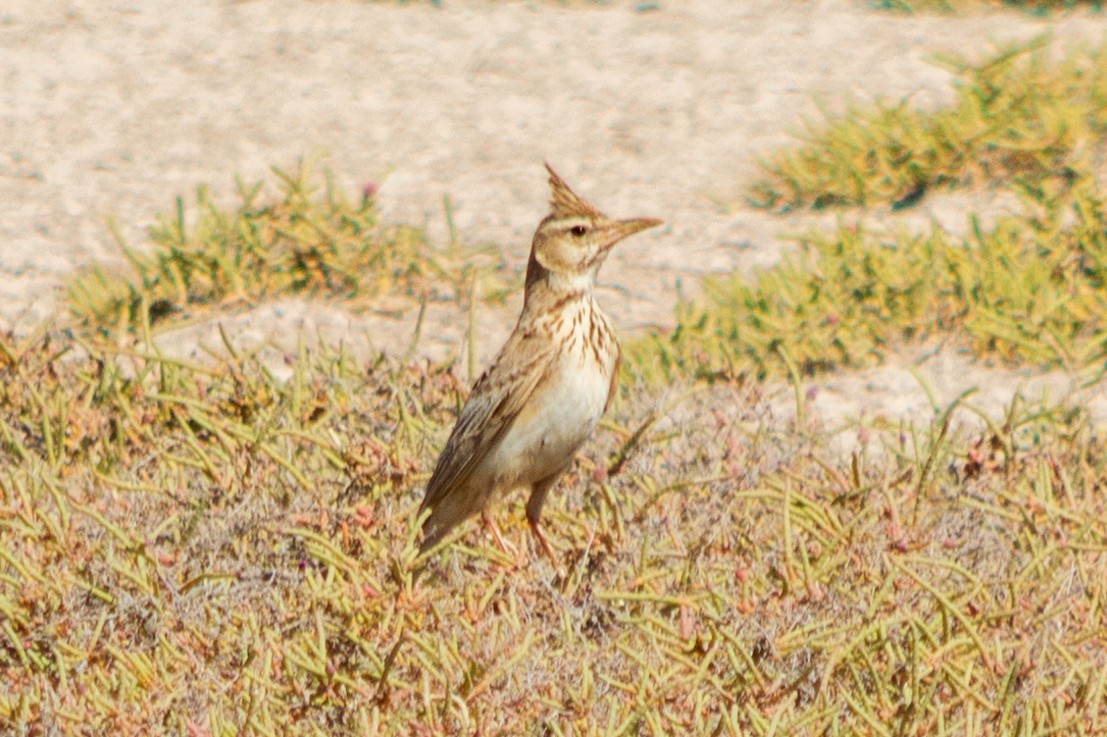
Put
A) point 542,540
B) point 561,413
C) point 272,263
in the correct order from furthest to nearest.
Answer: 1. point 272,263
2. point 561,413
3. point 542,540

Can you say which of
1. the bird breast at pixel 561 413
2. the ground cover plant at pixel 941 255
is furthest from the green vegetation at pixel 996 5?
the bird breast at pixel 561 413

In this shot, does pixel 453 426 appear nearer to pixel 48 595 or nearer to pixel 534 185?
pixel 48 595

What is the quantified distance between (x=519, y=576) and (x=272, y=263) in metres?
3.02

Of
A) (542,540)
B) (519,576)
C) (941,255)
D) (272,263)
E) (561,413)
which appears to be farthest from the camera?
(272,263)

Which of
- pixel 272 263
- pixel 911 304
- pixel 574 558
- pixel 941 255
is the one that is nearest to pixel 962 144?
pixel 941 255

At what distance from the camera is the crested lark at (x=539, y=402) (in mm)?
5242

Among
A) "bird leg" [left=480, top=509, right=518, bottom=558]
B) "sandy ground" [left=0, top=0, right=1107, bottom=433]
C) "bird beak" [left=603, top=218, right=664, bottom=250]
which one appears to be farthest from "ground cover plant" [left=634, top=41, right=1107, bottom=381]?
"bird leg" [left=480, top=509, right=518, bottom=558]

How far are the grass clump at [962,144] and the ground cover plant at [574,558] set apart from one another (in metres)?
1.39

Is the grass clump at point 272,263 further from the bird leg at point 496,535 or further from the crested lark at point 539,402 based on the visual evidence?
the bird leg at point 496,535

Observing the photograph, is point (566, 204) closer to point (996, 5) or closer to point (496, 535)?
point (496, 535)

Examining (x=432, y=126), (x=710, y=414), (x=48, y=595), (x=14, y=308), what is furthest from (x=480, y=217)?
(x=48, y=595)

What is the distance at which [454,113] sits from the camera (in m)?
9.52

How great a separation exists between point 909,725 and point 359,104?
6340 mm

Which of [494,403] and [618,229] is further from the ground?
[618,229]
